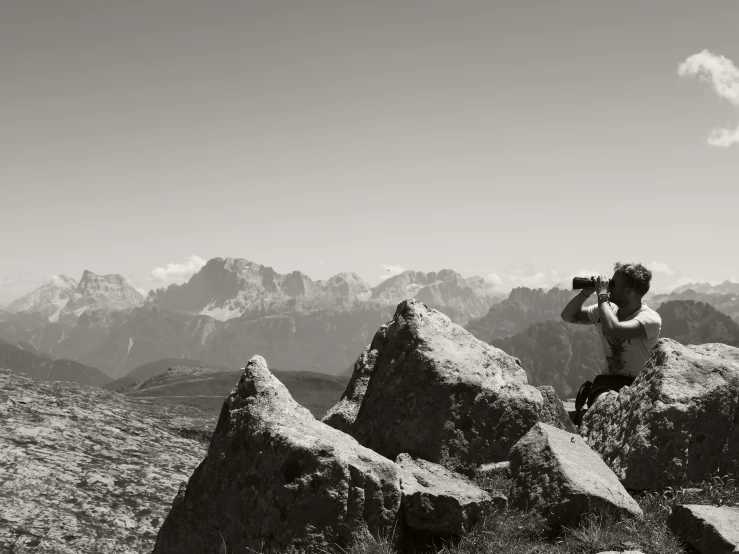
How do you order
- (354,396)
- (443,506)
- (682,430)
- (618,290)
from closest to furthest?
(443,506)
(682,430)
(354,396)
(618,290)

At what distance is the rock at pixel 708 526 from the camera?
607 cm

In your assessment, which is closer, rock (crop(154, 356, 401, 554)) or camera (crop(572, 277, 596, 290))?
rock (crop(154, 356, 401, 554))

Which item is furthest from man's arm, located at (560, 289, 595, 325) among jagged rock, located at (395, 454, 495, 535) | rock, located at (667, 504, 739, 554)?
jagged rock, located at (395, 454, 495, 535)

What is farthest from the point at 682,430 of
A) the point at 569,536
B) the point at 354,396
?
the point at 354,396

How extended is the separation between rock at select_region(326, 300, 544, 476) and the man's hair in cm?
358

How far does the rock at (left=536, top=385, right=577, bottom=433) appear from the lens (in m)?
9.52

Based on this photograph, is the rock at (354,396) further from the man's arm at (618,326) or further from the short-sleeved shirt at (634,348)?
the short-sleeved shirt at (634,348)

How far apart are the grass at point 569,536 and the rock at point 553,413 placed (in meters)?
2.14

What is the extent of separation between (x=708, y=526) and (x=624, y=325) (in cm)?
534

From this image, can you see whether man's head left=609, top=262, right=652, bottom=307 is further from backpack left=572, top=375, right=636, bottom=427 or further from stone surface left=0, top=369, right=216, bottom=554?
stone surface left=0, top=369, right=216, bottom=554

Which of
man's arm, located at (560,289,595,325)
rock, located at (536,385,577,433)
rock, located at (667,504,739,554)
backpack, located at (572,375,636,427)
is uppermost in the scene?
man's arm, located at (560,289,595,325)

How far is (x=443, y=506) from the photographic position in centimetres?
681

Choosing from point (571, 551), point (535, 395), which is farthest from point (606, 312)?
point (571, 551)

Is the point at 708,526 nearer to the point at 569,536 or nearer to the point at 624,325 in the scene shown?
the point at 569,536
